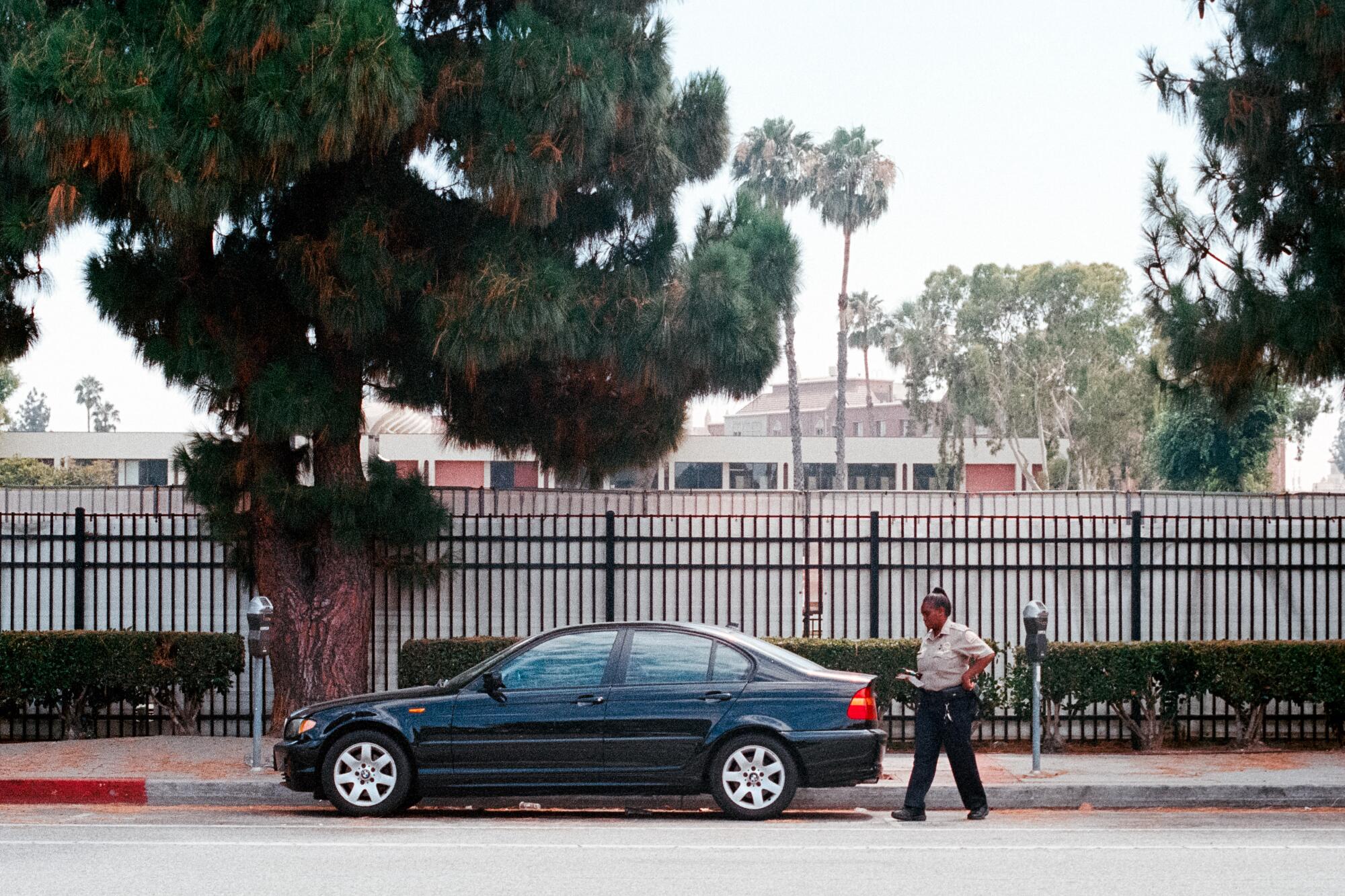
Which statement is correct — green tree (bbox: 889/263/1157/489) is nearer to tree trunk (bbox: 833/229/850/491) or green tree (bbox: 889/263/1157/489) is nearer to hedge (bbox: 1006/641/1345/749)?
tree trunk (bbox: 833/229/850/491)

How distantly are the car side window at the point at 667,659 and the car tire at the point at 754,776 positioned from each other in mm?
545

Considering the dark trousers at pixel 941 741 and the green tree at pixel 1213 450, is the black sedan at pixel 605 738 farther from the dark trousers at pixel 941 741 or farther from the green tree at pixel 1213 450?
the green tree at pixel 1213 450

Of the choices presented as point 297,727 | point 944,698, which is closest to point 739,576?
point 944,698

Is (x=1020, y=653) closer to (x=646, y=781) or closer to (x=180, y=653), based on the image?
(x=646, y=781)

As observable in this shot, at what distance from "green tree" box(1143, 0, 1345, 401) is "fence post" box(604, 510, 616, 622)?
17.8 ft

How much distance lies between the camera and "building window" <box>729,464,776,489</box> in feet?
213

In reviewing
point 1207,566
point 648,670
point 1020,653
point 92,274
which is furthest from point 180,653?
point 1207,566

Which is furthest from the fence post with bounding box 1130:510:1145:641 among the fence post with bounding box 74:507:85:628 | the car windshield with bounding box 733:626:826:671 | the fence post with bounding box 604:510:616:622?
the fence post with bounding box 74:507:85:628

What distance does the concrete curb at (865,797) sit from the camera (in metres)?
11.0

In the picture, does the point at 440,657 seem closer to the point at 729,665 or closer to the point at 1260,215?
the point at 729,665

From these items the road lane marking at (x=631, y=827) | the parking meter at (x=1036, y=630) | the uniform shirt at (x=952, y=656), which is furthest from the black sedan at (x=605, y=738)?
the parking meter at (x=1036, y=630)

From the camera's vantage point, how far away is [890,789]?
11.1 metres

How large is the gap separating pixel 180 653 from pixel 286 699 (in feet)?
4.05

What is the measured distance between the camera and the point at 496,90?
12.0 meters
